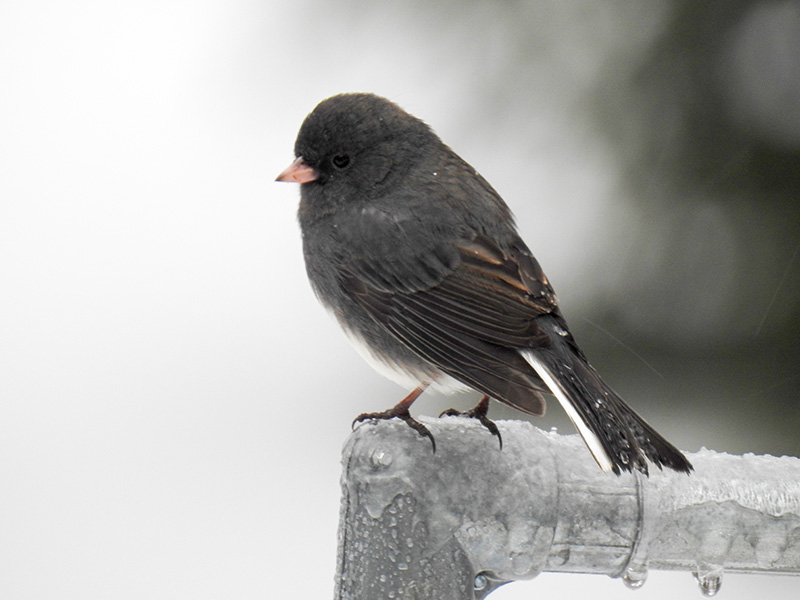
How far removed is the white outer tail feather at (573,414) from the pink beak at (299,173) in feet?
1.93

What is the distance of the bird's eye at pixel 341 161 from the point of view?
1.98m

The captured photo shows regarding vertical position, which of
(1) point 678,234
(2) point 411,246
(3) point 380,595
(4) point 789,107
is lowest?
(3) point 380,595

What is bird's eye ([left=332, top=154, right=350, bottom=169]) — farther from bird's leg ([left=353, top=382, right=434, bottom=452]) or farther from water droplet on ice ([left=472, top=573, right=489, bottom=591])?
water droplet on ice ([left=472, top=573, right=489, bottom=591])

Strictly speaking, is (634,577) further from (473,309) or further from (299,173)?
(299,173)

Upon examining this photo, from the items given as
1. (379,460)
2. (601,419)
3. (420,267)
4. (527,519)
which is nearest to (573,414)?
(601,419)

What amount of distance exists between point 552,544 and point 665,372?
124 centimetres

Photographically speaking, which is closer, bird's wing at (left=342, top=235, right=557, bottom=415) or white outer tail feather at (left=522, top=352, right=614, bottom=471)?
white outer tail feather at (left=522, top=352, right=614, bottom=471)

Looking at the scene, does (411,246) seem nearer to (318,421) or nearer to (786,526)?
(786,526)

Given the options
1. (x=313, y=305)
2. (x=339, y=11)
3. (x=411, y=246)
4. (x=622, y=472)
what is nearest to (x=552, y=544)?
(x=622, y=472)

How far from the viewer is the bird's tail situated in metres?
1.31

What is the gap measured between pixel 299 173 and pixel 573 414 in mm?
790

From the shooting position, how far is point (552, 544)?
1284 mm

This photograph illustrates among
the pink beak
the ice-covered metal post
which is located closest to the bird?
the pink beak

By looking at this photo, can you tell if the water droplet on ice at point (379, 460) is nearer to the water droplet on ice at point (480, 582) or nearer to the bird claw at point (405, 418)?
the bird claw at point (405, 418)
